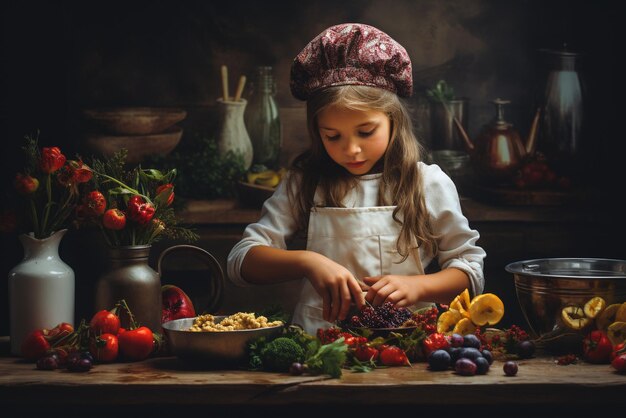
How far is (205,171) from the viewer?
176 inches

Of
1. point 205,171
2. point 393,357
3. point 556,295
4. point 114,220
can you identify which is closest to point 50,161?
point 114,220

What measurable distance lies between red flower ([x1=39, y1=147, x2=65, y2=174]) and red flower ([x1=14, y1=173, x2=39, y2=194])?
4cm

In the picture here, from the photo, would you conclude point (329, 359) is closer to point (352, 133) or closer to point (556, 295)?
point (556, 295)

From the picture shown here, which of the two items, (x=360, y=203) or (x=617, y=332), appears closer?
(x=617, y=332)

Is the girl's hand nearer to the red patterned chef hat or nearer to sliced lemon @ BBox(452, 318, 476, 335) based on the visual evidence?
sliced lemon @ BBox(452, 318, 476, 335)

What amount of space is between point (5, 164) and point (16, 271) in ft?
6.60

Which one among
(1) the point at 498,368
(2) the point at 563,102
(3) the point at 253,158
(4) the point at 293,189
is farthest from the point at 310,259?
(2) the point at 563,102

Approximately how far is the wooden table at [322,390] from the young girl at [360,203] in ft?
1.61

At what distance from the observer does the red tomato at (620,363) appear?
216cm

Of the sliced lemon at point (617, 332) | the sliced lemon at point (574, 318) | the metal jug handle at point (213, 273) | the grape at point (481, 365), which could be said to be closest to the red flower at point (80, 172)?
the metal jug handle at point (213, 273)

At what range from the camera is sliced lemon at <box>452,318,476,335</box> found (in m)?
2.53

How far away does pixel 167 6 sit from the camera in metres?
4.48

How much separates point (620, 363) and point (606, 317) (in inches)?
9.7

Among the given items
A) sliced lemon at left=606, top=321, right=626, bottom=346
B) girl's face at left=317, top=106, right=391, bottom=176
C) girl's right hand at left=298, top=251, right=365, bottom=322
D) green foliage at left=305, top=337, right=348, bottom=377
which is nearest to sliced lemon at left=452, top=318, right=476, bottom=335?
girl's right hand at left=298, top=251, right=365, bottom=322
